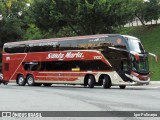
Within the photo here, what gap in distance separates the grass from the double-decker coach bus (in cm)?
1255

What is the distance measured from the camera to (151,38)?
197ft

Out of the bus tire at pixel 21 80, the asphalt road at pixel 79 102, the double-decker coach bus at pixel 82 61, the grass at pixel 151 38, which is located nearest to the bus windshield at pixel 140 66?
the double-decker coach bus at pixel 82 61

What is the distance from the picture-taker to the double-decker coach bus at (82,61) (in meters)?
30.5

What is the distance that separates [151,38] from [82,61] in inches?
1148

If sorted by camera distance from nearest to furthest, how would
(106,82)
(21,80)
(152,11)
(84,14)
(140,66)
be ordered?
(140,66) → (106,82) → (21,80) → (84,14) → (152,11)

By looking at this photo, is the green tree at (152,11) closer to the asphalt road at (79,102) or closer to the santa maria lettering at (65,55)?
the santa maria lettering at (65,55)

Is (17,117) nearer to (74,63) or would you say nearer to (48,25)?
(74,63)

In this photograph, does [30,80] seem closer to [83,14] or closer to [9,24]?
[83,14]

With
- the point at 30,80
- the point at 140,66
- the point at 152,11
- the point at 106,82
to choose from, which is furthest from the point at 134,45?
the point at 152,11

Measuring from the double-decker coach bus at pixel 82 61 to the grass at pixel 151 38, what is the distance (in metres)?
12.5

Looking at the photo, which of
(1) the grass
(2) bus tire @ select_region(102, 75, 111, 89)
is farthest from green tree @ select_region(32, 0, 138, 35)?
(2) bus tire @ select_region(102, 75, 111, 89)

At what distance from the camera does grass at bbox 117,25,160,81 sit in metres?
47.7

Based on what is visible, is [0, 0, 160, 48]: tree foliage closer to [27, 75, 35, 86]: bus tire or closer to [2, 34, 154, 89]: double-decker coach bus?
[2, 34, 154, 89]: double-decker coach bus

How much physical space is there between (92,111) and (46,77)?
22.0m
